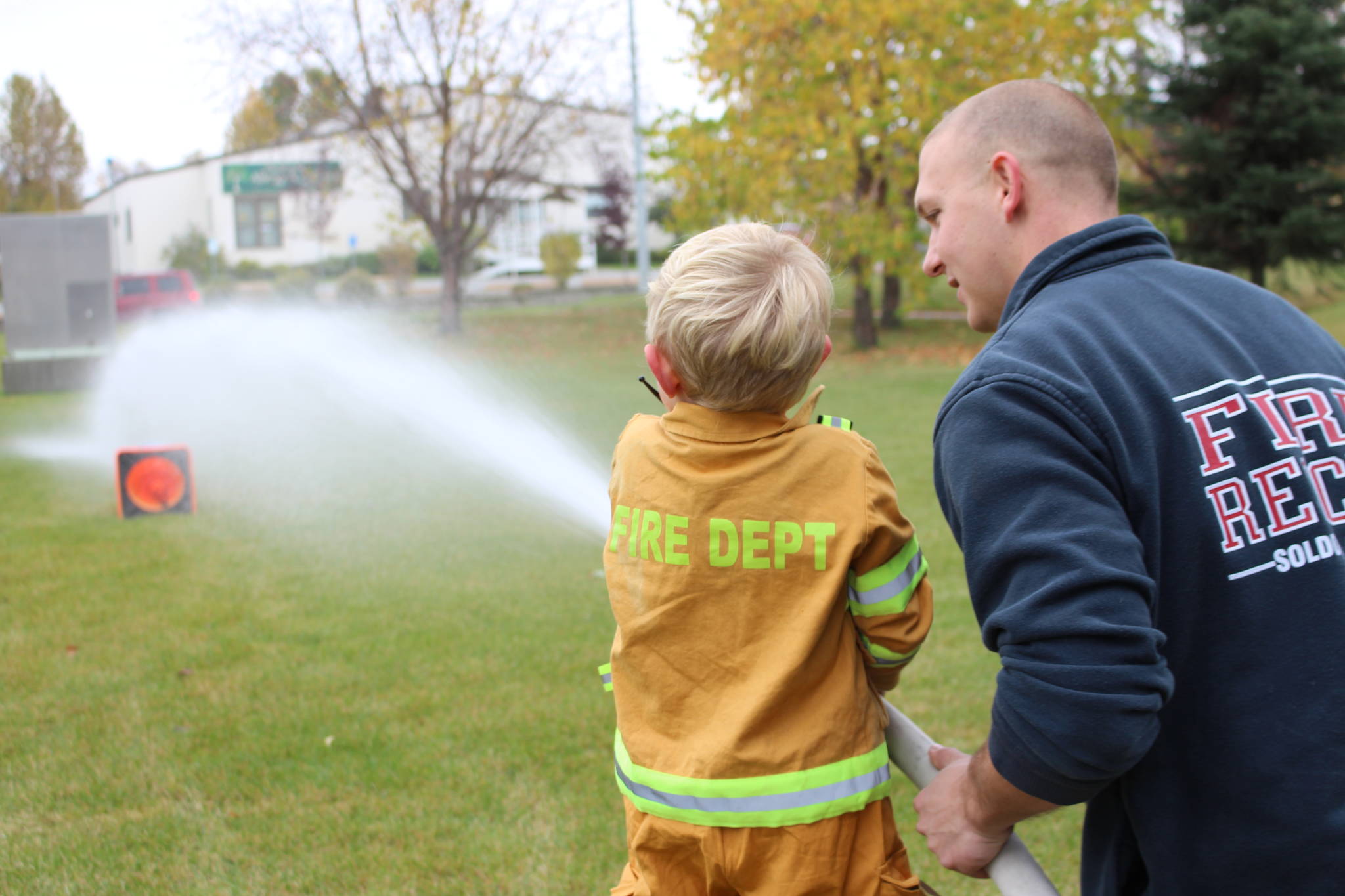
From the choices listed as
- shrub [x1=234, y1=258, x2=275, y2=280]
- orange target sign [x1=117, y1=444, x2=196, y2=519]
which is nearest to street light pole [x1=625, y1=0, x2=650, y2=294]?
orange target sign [x1=117, y1=444, x2=196, y2=519]

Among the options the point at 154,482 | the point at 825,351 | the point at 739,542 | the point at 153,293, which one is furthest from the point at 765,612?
the point at 153,293

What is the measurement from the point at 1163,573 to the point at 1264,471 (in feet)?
0.66

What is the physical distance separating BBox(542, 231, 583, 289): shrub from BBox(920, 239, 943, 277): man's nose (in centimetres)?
3905

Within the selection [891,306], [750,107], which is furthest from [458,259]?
[891,306]

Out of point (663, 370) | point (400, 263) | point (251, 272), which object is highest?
point (251, 272)

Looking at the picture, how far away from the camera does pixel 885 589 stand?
1.80 metres

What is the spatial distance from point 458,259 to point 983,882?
22.0 meters

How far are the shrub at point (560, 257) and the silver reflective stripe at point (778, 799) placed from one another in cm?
3930

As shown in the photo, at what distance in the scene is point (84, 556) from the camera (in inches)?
267

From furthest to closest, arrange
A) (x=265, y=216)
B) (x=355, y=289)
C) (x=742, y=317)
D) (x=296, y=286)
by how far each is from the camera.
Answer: (x=265, y=216) < (x=296, y=286) < (x=355, y=289) < (x=742, y=317)

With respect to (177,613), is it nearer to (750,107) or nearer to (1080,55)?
(750,107)

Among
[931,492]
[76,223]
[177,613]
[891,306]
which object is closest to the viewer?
[177,613]

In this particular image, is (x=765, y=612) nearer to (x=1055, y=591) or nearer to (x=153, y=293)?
(x=1055, y=591)

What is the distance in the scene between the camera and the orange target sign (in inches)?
306
